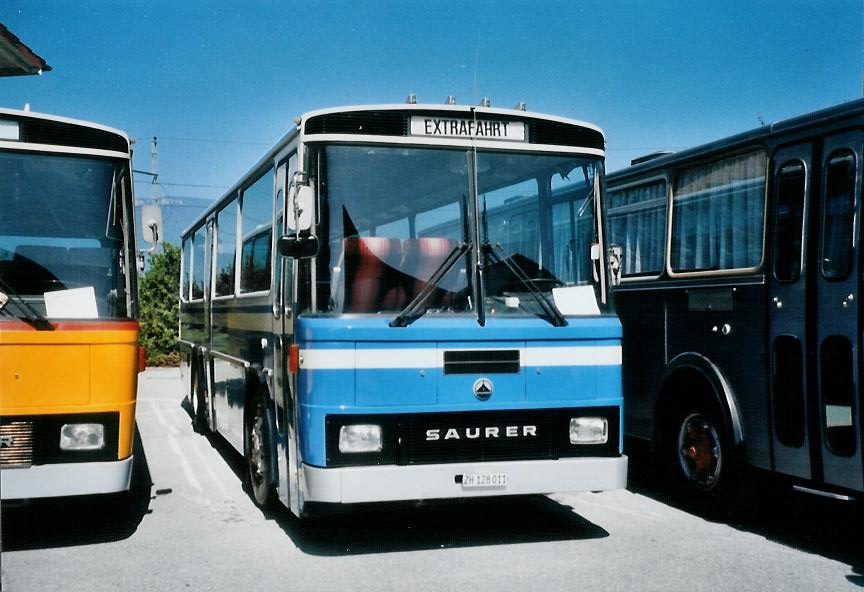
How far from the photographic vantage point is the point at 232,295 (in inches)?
344

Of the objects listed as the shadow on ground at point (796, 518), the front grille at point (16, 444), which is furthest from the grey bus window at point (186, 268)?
the shadow on ground at point (796, 518)

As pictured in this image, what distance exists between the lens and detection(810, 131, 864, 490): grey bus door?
5.86 m

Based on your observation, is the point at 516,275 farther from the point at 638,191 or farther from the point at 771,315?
the point at 638,191

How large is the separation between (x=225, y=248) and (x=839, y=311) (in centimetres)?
602

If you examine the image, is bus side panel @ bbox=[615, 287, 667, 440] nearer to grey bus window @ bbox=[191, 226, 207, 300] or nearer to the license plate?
the license plate

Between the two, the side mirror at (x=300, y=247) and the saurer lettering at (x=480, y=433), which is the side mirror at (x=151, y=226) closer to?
the side mirror at (x=300, y=247)

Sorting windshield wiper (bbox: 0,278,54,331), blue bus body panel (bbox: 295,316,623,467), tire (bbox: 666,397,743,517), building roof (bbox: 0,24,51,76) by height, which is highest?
building roof (bbox: 0,24,51,76)

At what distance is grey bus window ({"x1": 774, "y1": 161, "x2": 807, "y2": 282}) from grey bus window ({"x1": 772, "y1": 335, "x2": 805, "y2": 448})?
1.62ft

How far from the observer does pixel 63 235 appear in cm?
633

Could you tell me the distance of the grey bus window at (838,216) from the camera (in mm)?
5973

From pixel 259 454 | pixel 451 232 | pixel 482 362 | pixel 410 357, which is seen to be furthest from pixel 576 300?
pixel 259 454

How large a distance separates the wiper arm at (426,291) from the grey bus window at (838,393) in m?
2.54

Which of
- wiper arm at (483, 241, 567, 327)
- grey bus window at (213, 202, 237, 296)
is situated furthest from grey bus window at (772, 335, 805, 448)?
grey bus window at (213, 202, 237, 296)

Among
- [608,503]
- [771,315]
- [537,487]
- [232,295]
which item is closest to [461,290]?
[537,487]
